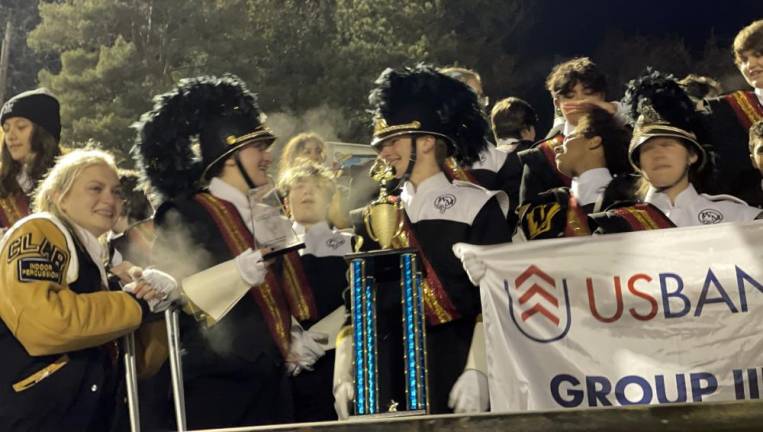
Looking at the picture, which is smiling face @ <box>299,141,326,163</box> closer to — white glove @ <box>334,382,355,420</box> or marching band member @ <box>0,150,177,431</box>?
marching band member @ <box>0,150,177,431</box>

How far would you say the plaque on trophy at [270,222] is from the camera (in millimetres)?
6551

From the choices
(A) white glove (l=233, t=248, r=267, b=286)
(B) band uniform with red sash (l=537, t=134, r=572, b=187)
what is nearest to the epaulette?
(B) band uniform with red sash (l=537, t=134, r=572, b=187)

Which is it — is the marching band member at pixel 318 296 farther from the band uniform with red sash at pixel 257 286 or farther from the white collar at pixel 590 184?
the white collar at pixel 590 184

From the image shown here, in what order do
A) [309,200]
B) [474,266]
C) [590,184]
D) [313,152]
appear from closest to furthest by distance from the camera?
1. [474,266]
2. [590,184]
3. [309,200]
4. [313,152]

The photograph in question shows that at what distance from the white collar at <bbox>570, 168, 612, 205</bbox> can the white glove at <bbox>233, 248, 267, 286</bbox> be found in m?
1.76

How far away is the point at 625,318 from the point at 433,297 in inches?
36.1

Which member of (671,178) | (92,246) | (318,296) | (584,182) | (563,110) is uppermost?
(563,110)

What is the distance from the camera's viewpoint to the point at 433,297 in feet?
20.3

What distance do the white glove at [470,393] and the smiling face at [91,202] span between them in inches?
72.8

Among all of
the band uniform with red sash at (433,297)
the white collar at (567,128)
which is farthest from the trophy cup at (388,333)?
the white collar at (567,128)

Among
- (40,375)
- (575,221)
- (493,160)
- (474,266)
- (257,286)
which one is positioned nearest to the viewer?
(40,375)

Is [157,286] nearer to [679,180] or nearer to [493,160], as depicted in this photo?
[493,160]

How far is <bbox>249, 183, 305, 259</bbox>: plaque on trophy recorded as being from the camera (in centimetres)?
655

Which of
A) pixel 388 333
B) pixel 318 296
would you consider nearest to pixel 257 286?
pixel 318 296
